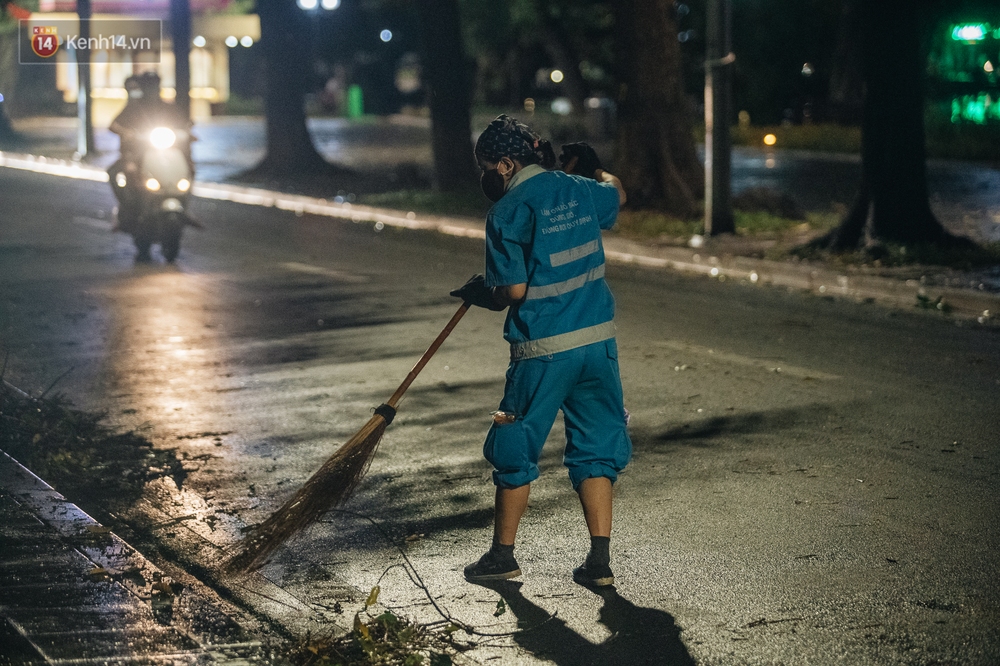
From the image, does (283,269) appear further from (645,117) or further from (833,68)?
(833,68)

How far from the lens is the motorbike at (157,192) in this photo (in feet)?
47.7

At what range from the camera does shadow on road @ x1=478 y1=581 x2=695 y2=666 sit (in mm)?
4355

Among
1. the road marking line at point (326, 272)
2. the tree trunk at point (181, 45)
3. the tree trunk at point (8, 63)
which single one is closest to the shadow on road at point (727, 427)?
the road marking line at point (326, 272)

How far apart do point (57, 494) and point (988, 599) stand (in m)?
3.99

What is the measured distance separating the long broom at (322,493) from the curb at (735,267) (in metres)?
6.93

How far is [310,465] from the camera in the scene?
22.3 ft

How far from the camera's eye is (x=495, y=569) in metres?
5.08

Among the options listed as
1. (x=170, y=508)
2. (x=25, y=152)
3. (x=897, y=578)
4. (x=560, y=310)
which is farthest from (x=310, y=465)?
(x=25, y=152)

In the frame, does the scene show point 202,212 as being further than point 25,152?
No

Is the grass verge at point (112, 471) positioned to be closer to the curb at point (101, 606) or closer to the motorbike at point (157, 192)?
the curb at point (101, 606)

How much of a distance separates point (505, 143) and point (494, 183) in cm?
16

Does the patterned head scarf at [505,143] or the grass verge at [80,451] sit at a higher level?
the patterned head scarf at [505,143]

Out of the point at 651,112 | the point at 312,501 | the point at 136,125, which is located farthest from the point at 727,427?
the point at 651,112

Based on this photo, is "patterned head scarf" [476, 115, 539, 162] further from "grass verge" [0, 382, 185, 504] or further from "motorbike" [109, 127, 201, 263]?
"motorbike" [109, 127, 201, 263]
